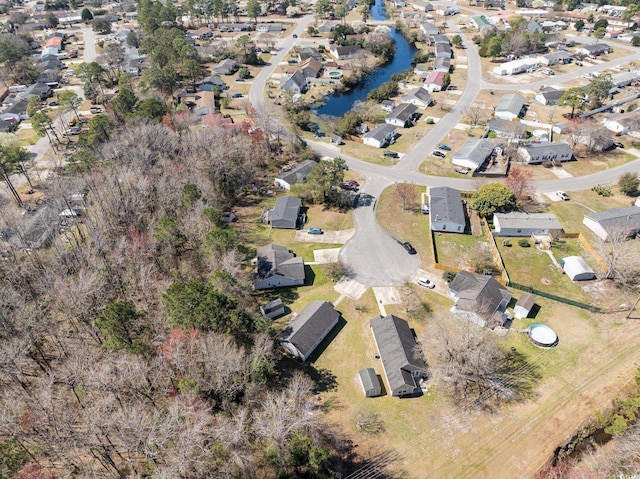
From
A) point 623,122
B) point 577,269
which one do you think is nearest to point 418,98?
point 623,122

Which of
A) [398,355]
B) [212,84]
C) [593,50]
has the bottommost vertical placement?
[398,355]

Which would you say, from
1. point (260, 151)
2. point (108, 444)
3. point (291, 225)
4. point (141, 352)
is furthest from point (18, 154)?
point (108, 444)

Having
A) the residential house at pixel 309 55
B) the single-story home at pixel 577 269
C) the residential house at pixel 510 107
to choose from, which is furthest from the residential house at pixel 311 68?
the single-story home at pixel 577 269

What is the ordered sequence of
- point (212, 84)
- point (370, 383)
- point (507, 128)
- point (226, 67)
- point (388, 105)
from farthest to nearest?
point (226, 67), point (212, 84), point (388, 105), point (507, 128), point (370, 383)

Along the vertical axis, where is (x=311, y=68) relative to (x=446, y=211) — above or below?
above

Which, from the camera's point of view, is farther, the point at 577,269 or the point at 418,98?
the point at 418,98

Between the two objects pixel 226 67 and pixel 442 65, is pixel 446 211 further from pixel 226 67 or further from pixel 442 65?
pixel 226 67

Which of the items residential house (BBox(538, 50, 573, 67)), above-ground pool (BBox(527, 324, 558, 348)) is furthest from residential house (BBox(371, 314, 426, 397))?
residential house (BBox(538, 50, 573, 67))
